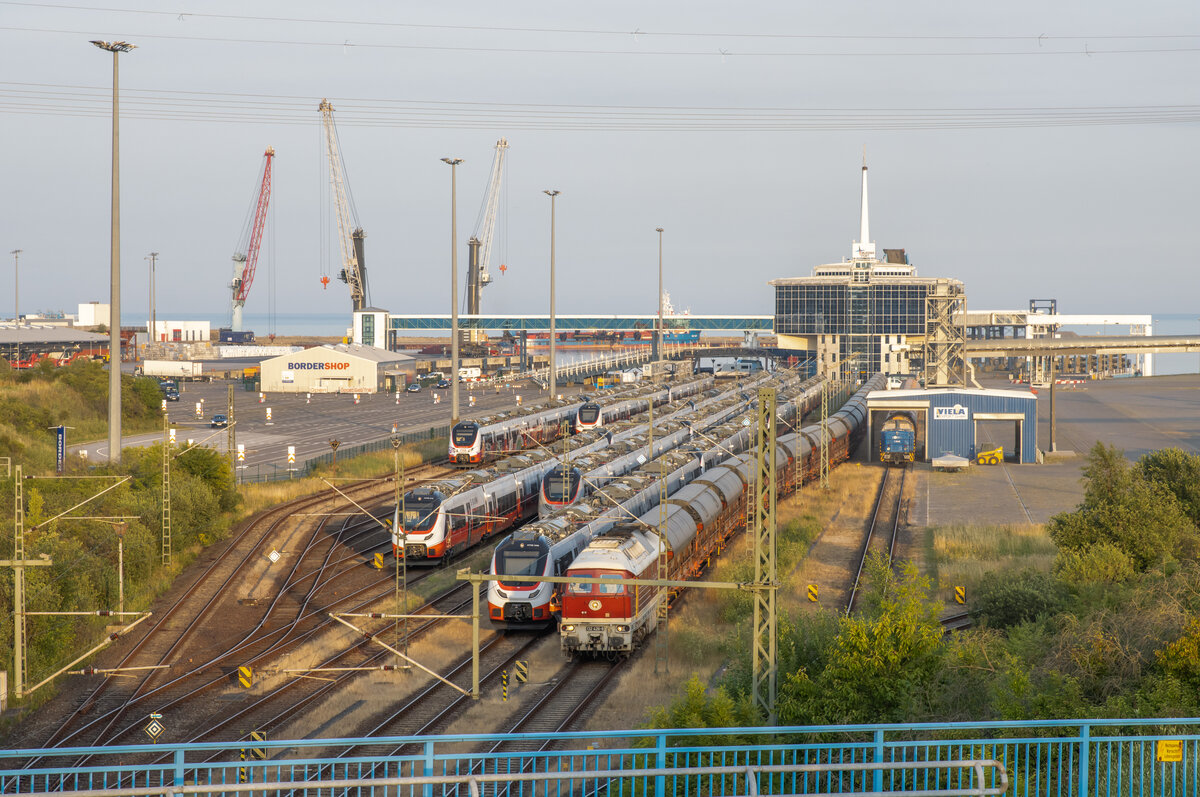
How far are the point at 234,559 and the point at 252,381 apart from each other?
84882 mm

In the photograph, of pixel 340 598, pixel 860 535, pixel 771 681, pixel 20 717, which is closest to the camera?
pixel 771 681

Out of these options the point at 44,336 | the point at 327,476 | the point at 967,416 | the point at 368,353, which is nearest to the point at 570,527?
the point at 327,476

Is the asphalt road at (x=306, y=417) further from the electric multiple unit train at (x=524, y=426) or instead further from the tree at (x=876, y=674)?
the tree at (x=876, y=674)

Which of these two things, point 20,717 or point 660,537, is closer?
point 20,717

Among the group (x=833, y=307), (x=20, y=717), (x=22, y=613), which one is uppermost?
(x=833, y=307)

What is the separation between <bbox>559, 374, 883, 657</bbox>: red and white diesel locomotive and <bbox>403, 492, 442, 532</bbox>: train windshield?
7403mm

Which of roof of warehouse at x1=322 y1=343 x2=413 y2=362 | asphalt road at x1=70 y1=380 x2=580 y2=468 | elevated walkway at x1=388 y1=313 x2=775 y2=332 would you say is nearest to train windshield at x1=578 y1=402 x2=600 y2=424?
asphalt road at x1=70 y1=380 x2=580 y2=468

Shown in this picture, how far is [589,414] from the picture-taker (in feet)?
221

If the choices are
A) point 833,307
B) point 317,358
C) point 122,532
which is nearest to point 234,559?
point 122,532

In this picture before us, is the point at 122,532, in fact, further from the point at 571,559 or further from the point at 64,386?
the point at 64,386

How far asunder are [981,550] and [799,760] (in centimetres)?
2461

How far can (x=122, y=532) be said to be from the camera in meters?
36.9

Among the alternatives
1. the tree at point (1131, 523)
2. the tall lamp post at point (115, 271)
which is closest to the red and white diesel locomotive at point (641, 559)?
the tree at point (1131, 523)

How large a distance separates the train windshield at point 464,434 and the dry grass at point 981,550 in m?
23.3
